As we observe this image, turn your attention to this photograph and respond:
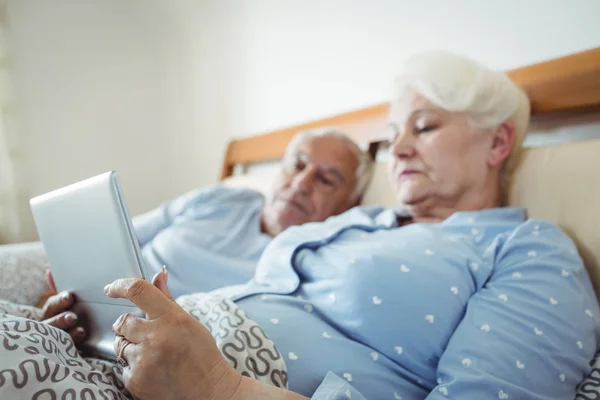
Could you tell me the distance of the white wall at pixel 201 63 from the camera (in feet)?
4.08

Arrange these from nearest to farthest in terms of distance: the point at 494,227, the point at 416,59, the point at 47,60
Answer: the point at 494,227
the point at 416,59
the point at 47,60

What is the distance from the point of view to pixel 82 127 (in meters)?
2.37

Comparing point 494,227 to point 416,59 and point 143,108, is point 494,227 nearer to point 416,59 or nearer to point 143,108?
point 416,59

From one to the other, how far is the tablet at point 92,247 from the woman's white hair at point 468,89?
72 centimetres

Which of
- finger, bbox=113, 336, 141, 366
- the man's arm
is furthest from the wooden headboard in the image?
finger, bbox=113, 336, 141, 366

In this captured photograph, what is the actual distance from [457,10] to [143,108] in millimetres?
1939

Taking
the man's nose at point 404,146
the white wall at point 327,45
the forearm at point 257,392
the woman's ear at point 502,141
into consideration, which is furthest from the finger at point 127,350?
the white wall at point 327,45

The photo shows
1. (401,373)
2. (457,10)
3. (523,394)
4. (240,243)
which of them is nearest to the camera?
(523,394)

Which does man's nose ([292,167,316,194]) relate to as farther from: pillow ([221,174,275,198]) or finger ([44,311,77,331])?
finger ([44,311,77,331])

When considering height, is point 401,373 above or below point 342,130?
below

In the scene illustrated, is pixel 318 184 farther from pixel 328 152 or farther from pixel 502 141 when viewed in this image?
pixel 502 141

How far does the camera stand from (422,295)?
2.34 ft

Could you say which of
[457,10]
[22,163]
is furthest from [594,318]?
[22,163]

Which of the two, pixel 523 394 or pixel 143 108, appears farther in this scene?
pixel 143 108
